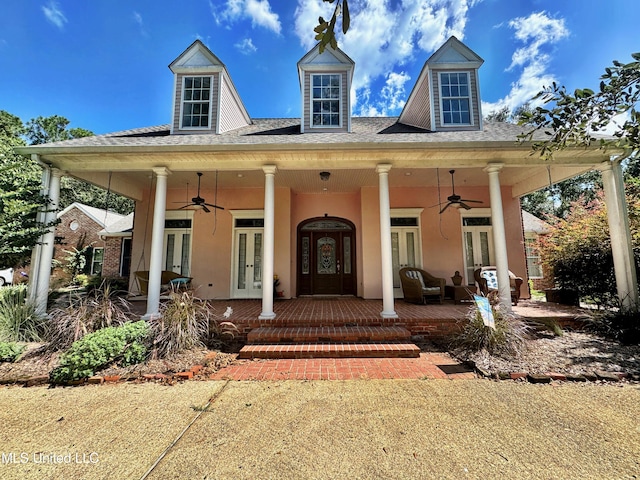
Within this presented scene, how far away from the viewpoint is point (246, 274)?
8344 mm

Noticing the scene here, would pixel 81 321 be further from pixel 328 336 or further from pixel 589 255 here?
pixel 589 255

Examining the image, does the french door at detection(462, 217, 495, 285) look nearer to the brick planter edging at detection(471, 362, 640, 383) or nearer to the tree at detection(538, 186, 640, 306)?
the tree at detection(538, 186, 640, 306)

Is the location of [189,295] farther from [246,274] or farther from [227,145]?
[246,274]

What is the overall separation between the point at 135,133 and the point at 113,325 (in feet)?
16.3

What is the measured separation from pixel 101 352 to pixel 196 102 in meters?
6.11

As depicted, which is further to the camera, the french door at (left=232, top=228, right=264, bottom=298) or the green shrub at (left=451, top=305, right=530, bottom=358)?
the french door at (left=232, top=228, right=264, bottom=298)

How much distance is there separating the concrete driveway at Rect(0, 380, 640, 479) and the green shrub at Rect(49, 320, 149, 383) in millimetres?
239

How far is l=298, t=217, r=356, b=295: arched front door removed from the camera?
8641mm

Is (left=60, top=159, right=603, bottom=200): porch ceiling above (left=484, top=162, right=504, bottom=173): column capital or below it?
above

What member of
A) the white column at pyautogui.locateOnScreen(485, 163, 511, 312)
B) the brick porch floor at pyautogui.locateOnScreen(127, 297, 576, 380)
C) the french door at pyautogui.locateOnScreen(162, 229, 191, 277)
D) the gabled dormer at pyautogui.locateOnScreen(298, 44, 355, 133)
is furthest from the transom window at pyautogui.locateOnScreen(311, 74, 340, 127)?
the french door at pyautogui.locateOnScreen(162, 229, 191, 277)

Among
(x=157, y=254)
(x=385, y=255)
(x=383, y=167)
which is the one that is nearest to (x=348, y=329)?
(x=385, y=255)

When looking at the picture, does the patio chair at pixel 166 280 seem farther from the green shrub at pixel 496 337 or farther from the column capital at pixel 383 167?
the green shrub at pixel 496 337

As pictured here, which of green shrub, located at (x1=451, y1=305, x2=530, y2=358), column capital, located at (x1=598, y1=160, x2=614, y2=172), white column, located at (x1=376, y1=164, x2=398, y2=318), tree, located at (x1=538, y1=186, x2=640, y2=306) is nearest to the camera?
green shrub, located at (x1=451, y1=305, x2=530, y2=358)

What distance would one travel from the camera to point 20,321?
15.4 feet
